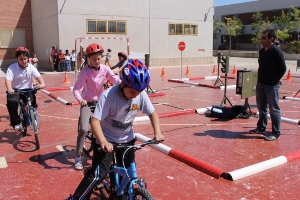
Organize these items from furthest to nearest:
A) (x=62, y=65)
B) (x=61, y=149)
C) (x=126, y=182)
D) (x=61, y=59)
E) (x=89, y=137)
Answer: (x=62, y=65) < (x=61, y=59) < (x=61, y=149) < (x=89, y=137) < (x=126, y=182)

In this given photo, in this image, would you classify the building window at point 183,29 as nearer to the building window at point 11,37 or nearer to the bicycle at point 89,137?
the building window at point 11,37

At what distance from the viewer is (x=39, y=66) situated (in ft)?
94.3

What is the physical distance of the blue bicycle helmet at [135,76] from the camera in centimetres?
295

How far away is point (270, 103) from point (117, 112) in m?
4.41

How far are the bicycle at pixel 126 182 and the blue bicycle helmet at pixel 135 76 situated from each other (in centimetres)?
55

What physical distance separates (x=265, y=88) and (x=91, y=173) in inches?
183

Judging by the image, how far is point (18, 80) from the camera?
652cm

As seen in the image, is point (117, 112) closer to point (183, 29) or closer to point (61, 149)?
point (61, 149)

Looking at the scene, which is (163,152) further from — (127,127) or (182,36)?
(182,36)

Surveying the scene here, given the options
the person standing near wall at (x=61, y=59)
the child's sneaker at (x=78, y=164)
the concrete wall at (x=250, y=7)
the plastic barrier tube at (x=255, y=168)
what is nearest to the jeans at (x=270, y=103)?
the plastic barrier tube at (x=255, y=168)

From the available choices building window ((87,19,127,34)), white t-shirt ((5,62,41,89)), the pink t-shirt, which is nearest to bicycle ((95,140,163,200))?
the pink t-shirt

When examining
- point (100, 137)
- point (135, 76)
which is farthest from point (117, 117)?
point (135, 76)

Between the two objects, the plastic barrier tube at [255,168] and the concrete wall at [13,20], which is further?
the concrete wall at [13,20]

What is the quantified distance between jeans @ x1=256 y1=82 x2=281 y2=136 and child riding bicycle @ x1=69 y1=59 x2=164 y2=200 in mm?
4032
